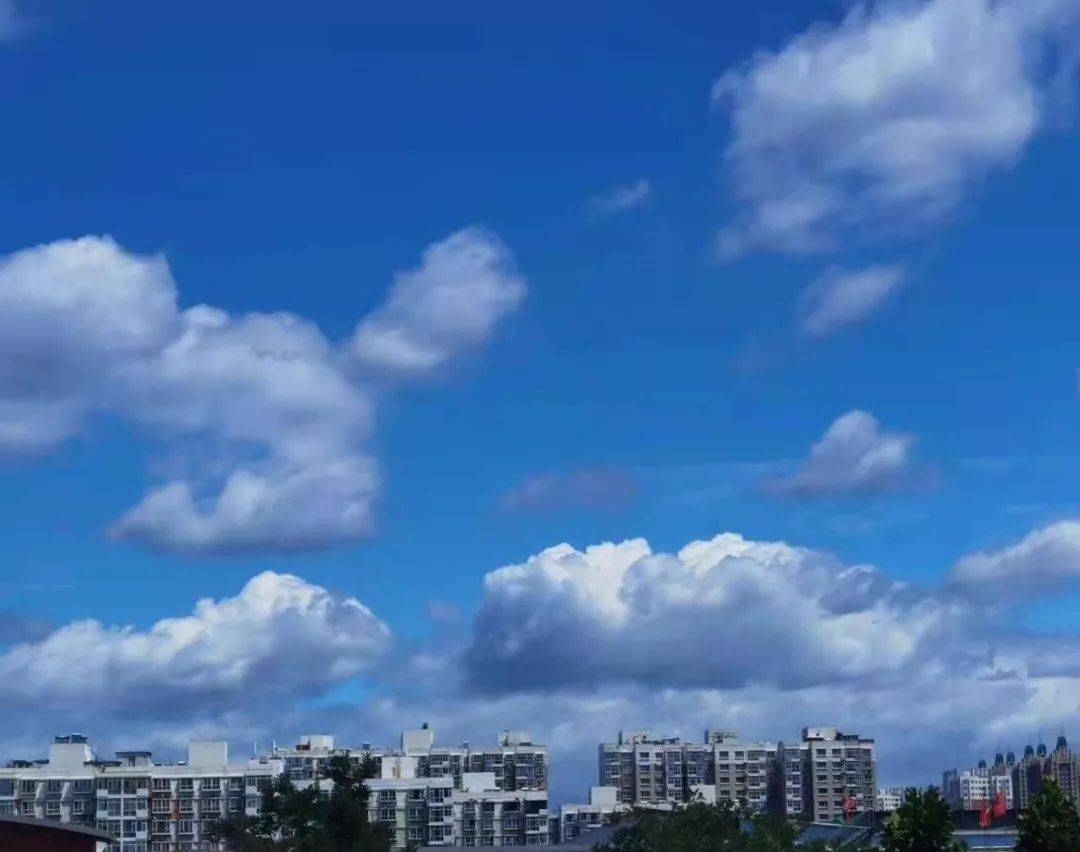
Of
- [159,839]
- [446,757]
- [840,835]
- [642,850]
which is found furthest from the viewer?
[446,757]

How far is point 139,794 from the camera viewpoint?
160250 millimetres

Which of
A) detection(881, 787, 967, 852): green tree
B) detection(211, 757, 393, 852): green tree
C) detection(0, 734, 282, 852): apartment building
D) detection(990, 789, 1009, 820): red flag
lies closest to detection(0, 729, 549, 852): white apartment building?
detection(0, 734, 282, 852): apartment building

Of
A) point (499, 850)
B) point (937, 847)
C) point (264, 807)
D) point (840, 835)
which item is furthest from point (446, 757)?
point (264, 807)

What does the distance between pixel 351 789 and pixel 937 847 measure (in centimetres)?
3025

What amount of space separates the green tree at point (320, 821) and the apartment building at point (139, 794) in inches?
3927

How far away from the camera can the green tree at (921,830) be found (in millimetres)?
77875

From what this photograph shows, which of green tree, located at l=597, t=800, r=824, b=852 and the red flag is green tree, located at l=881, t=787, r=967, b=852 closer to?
green tree, located at l=597, t=800, r=824, b=852

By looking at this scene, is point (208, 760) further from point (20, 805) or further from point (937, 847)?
point (937, 847)

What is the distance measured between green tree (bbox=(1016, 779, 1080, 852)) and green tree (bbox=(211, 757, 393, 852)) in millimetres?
30835

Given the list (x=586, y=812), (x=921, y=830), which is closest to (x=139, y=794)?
(x=586, y=812)

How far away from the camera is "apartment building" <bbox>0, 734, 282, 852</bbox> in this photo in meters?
160

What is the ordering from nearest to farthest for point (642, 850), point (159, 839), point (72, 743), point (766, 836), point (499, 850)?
point (642, 850) → point (766, 836) → point (499, 850) → point (159, 839) → point (72, 743)

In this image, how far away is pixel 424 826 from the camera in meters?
161

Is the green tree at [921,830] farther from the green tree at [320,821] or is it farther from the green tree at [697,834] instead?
the green tree at [320,821]
